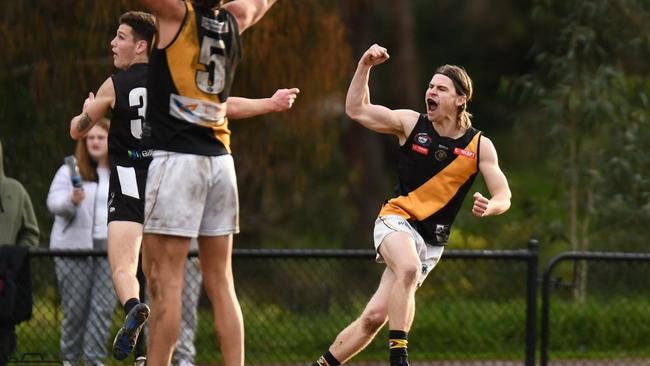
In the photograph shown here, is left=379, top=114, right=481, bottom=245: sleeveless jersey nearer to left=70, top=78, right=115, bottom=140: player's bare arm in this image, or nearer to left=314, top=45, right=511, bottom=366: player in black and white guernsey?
left=314, top=45, right=511, bottom=366: player in black and white guernsey

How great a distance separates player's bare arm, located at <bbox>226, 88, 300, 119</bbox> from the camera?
7.96 metres

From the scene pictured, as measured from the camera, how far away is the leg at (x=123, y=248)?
8.68 m

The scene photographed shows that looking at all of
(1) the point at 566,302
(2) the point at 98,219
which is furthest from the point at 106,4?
(1) the point at 566,302

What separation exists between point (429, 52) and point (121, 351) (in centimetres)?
1845

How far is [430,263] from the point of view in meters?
8.98

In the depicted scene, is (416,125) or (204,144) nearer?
(204,144)

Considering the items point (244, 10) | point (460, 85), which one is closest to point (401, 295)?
point (460, 85)

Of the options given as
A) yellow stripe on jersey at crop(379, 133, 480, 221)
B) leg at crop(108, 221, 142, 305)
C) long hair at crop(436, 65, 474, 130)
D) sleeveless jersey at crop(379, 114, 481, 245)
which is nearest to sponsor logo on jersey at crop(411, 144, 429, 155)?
sleeveless jersey at crop(379, 114, 481, 245)

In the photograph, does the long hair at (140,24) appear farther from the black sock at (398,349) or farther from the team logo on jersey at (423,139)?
the black sock at (398,349)

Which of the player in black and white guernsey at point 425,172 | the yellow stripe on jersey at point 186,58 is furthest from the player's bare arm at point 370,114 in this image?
the yellow stripe on jersey at point 186,58

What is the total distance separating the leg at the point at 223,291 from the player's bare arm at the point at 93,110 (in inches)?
61.5

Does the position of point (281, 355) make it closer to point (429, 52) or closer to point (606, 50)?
point (606, 50)

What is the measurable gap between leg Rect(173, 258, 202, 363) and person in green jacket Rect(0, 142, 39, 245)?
1.16m

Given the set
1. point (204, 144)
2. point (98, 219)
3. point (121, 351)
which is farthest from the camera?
point (98, 219)
